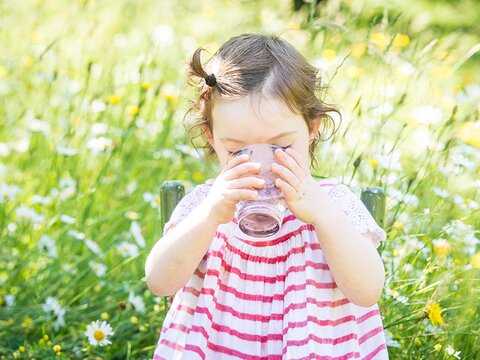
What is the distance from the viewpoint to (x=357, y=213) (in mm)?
1712

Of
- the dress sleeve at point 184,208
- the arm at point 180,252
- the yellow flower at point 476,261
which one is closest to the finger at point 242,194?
the arm at point 180,252

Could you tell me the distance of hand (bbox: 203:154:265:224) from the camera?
4.94 feet

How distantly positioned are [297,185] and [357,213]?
0.23m

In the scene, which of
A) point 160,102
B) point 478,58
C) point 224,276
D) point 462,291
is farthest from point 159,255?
point 478,58

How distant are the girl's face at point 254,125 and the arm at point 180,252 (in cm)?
13

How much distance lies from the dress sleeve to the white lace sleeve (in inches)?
11.5

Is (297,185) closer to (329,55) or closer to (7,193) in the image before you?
(7,193)

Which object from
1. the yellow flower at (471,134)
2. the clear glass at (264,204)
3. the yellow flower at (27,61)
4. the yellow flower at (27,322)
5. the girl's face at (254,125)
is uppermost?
the girl's face at (254,125)

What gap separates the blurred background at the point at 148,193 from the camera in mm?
1983

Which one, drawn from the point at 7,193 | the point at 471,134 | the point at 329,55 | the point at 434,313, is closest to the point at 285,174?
the point at 434,313

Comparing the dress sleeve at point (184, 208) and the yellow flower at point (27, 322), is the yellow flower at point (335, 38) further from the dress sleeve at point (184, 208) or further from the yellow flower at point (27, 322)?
the yellow flower at point (27, 322)

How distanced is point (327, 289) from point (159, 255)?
347 millimetres

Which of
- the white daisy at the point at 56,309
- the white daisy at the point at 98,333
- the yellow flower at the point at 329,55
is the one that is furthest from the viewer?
the yellow flower at the point at 329,55

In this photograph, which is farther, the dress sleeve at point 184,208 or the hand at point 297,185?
the dress sleeve at point 184,208
